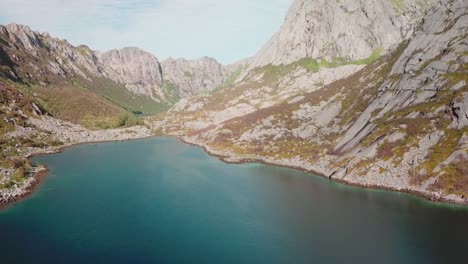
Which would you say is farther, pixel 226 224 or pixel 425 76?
pixel 425 76

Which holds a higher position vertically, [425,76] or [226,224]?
[425,76]

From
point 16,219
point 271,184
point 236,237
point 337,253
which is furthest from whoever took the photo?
point 271,184

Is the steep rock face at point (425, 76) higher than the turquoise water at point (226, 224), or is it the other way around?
the steep rock face at point (425, 76)

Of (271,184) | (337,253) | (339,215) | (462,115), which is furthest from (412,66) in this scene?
(337,253)

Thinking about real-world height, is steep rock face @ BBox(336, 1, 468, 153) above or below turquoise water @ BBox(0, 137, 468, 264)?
above

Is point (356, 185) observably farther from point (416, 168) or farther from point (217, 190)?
point (217, 190)

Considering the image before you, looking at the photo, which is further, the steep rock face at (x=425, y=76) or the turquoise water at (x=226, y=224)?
the steep rock face at (x=425, y=76)

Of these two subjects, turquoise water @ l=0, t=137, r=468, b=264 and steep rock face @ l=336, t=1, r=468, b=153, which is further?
steep rock face @ l=336, t=1, r=468, b=153

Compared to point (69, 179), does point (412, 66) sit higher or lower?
higher
